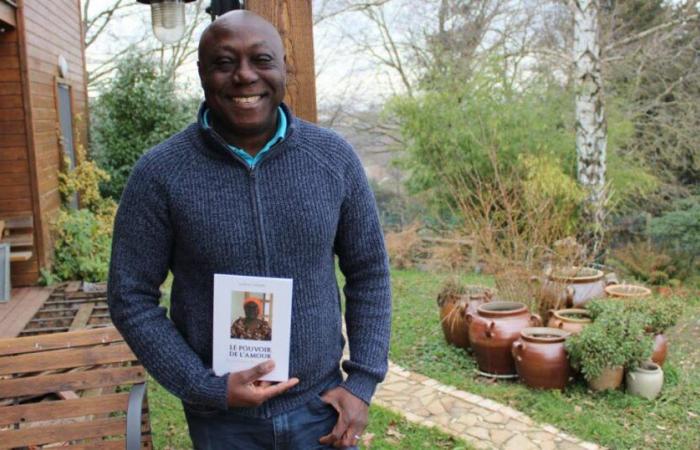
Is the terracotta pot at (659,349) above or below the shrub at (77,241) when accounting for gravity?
below

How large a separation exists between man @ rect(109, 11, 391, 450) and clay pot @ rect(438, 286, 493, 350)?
4196 mm

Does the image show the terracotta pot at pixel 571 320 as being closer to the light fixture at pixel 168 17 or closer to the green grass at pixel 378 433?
the green grass at pixel 378 433

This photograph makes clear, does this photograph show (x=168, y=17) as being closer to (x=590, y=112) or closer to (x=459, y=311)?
(x=459, y=311)

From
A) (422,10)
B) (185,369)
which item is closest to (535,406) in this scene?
(185,369)

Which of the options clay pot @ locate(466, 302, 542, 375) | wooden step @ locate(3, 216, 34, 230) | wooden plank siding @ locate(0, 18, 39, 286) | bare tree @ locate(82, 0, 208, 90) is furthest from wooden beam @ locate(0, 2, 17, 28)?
bare tree @ locate(82, 0, 208, 90)

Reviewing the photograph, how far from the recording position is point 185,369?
1.43 m

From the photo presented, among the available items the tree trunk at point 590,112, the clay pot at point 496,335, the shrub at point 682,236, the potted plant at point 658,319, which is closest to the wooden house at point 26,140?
the clay pot at point 496,335

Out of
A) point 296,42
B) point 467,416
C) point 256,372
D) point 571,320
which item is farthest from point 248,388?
point 571,320

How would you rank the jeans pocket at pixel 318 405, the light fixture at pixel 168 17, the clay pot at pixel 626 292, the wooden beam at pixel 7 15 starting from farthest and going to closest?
1. the wooden beam at pixel 7 15
2. the clay pot at pixel 626 292
3. the light fixture at pixel 168 17
4. the jeans pocket at pixel 318 405

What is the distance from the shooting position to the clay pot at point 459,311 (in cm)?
569

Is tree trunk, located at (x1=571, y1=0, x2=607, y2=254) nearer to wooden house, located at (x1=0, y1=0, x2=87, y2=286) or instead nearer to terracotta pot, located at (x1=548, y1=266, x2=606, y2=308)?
terracotta pot, located at (x1=548, y1=266, x2=606, y2=308)

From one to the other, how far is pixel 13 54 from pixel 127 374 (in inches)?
210

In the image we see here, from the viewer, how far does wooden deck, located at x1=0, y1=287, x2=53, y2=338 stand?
17.0 feet

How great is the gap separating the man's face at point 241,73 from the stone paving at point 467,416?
2986 mm
